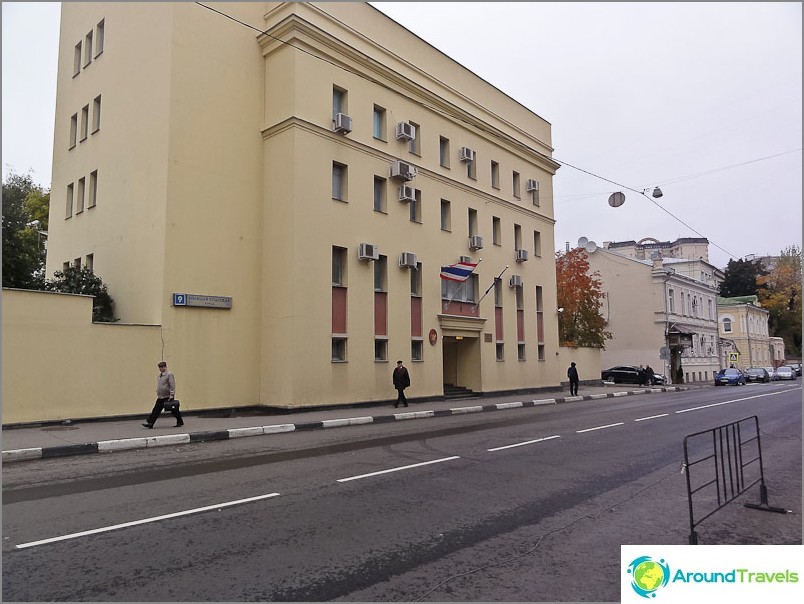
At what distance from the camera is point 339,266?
20953 millimetres

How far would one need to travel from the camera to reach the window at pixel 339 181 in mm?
21141

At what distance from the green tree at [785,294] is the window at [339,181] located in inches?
1263

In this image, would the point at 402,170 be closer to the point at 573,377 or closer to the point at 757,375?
the point at 573,377

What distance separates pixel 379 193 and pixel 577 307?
2326 centimetres

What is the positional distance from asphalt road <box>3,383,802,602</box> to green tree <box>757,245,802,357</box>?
36.8 m

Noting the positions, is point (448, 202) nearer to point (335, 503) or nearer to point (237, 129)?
point (237, 129)

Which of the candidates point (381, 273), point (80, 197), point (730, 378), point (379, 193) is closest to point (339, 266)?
point (381, 273)

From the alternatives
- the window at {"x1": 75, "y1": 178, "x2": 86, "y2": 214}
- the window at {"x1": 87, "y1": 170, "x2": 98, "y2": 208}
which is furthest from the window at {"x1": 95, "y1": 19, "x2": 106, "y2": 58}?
the window at {"x1": 75, "y1": 178, "x2": 86, "y2": 214}

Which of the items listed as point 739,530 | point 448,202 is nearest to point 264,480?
point 739,530

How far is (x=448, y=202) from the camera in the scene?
85.7 feet

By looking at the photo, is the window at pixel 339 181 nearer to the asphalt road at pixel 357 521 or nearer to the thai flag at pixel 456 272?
the thai flag at pixel 456 272

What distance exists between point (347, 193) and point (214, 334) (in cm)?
686

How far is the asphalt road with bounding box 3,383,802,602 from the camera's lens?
15.3 feet

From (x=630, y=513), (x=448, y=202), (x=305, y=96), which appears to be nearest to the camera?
(x=630, y=513)
